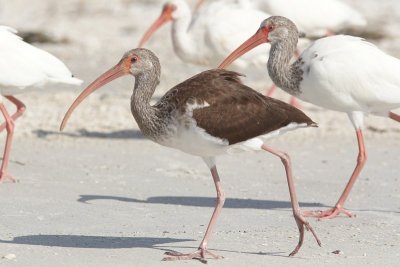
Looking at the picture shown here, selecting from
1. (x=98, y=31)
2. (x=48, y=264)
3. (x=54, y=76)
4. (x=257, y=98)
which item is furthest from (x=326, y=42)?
(x=98, y=31)

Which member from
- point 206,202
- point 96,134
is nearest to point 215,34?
point 96,134

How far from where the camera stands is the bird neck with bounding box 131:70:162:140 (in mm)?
8000

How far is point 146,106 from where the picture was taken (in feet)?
26.6

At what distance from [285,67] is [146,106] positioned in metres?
2.63

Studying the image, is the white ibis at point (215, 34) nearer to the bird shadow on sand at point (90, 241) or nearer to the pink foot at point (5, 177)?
the pink foot at point (5, 177)

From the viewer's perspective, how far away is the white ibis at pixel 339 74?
10.0 meters

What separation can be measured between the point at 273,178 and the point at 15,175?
111 inches

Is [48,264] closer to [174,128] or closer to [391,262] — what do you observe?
[174,128]

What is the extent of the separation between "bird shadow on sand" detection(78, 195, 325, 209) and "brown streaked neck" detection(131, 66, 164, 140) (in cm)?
222

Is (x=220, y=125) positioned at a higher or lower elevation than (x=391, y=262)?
higher

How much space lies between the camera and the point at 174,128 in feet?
25.7

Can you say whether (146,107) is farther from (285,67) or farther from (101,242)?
(285,67)

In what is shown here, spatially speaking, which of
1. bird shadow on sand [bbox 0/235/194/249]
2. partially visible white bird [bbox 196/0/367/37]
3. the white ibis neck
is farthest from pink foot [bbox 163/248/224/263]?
partially visible white bird [bbox 196/0/367/37]

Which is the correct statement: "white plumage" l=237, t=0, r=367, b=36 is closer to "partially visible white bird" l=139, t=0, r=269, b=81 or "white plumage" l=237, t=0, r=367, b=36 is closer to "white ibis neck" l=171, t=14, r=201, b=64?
"partially visible white bird" l=139, t=0, r=269, b=81
